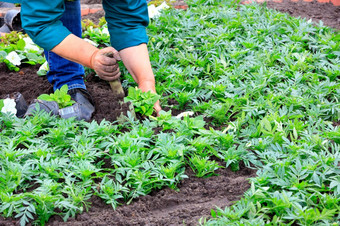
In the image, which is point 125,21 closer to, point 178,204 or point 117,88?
point 117,88

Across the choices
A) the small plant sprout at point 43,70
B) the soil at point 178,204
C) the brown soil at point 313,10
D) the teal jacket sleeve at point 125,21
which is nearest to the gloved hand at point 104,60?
the teal jacket sleeve at point 125,21

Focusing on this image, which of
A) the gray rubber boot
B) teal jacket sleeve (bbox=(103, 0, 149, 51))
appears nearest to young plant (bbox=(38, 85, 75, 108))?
the gray rubber boot

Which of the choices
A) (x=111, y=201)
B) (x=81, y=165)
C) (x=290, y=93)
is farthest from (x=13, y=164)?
(x=290, y=93)

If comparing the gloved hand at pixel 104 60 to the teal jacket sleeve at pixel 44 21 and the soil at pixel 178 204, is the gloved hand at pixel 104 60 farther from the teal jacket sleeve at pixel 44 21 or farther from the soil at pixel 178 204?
the soil at pixel 178 204

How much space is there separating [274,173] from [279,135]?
356mm

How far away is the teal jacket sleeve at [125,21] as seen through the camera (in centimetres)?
335

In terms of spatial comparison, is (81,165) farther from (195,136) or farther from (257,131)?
(257,131)

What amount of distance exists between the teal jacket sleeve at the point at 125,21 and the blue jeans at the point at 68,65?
22 cm

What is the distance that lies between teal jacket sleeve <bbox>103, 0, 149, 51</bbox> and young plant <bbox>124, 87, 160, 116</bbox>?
487 millimetres

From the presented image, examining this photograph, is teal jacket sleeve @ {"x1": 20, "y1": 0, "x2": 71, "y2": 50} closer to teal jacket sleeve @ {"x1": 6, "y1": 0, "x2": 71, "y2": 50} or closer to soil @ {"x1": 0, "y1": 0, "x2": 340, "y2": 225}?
teal jacket sleeve @ {"x1": 6, "y1": 0, "x2": 71, "y2": 50}

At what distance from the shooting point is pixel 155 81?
3602 mm

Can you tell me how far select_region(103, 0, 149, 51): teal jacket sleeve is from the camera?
3346 millimetres

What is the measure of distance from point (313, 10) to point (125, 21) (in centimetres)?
246

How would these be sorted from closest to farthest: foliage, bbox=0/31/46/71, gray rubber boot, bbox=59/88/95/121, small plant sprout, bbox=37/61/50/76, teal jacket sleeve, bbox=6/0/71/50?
teal jacket sleeve, bbox=6/0/71/50, gray rubber boot, bbox=59/88/95/121, small plant sprout, bbox=37/61/50/76, foliage, bbox=0/31/46/71
